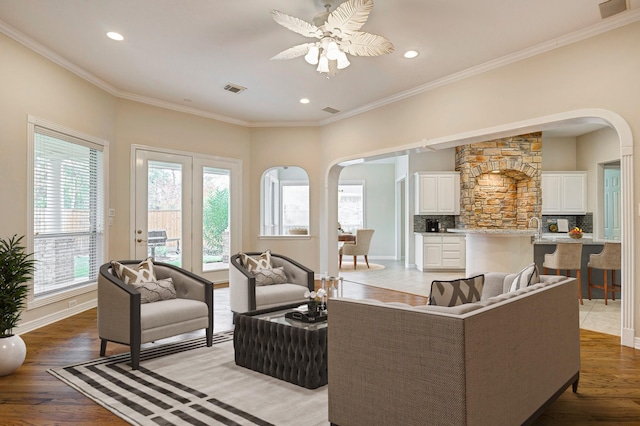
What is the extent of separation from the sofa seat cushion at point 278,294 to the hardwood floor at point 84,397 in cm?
57

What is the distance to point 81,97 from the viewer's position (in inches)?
206

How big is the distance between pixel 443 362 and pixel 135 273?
9.83ft

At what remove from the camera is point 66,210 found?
503 cm

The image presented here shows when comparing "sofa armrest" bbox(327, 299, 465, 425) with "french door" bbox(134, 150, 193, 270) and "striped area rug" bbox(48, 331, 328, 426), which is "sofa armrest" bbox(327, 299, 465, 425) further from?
"french door" bbox(134, 150, 193, 270)

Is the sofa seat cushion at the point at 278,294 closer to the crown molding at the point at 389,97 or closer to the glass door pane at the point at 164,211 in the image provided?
the glass door pane at the point at 164,211

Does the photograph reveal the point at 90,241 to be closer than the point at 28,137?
No

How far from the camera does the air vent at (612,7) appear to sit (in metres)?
3.50

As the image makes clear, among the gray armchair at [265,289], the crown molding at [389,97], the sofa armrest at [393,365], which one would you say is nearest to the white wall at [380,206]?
the crown molding at [389,97]

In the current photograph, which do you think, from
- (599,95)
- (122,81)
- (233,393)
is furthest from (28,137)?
(599,95)

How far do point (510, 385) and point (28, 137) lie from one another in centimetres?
492

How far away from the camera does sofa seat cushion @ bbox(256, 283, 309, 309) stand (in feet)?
14.5

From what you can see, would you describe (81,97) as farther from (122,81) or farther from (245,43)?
(245,43)

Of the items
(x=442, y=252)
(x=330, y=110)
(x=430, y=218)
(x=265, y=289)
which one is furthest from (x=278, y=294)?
(x=430, y=218)

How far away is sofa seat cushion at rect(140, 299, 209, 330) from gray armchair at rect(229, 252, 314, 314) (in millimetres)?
657
